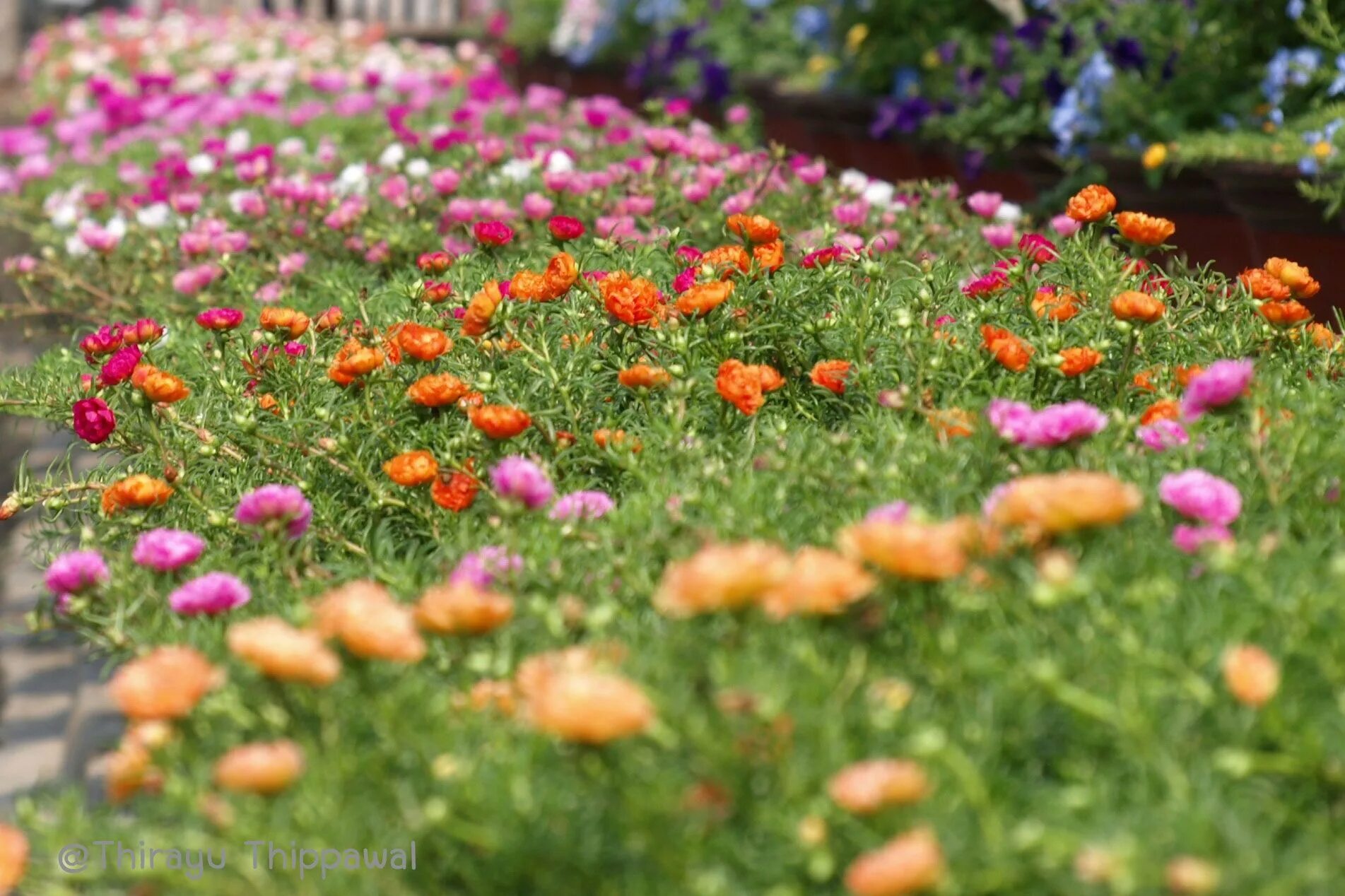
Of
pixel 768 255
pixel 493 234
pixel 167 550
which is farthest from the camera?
pixel 493 234

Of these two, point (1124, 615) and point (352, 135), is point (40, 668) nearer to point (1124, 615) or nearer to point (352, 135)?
point (1124, 615)

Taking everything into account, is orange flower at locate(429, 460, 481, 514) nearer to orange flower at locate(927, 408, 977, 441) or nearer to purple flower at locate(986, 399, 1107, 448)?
orange flower at locate(927, 408, 977, 441)

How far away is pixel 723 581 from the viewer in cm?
136

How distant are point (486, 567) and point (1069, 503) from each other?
77cm

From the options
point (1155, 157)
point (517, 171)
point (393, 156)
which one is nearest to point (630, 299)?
point (517, 171)

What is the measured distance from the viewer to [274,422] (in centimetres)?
262

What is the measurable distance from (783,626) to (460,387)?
2.90 ft

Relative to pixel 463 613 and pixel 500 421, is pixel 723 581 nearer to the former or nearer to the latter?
pixel 463 613

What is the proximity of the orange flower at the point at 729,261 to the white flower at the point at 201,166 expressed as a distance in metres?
2.79

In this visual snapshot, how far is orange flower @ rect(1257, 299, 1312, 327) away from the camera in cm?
228

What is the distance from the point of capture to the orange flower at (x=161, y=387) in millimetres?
2307

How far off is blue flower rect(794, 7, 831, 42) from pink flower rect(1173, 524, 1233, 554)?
5.33 m

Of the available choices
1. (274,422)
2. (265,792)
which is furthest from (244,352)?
(265,792)

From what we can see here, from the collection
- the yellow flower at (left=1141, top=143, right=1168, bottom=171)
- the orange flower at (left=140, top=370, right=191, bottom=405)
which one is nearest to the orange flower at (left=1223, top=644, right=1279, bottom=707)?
the orange flower at (left=140, top=370, right=191, bottom=405)
